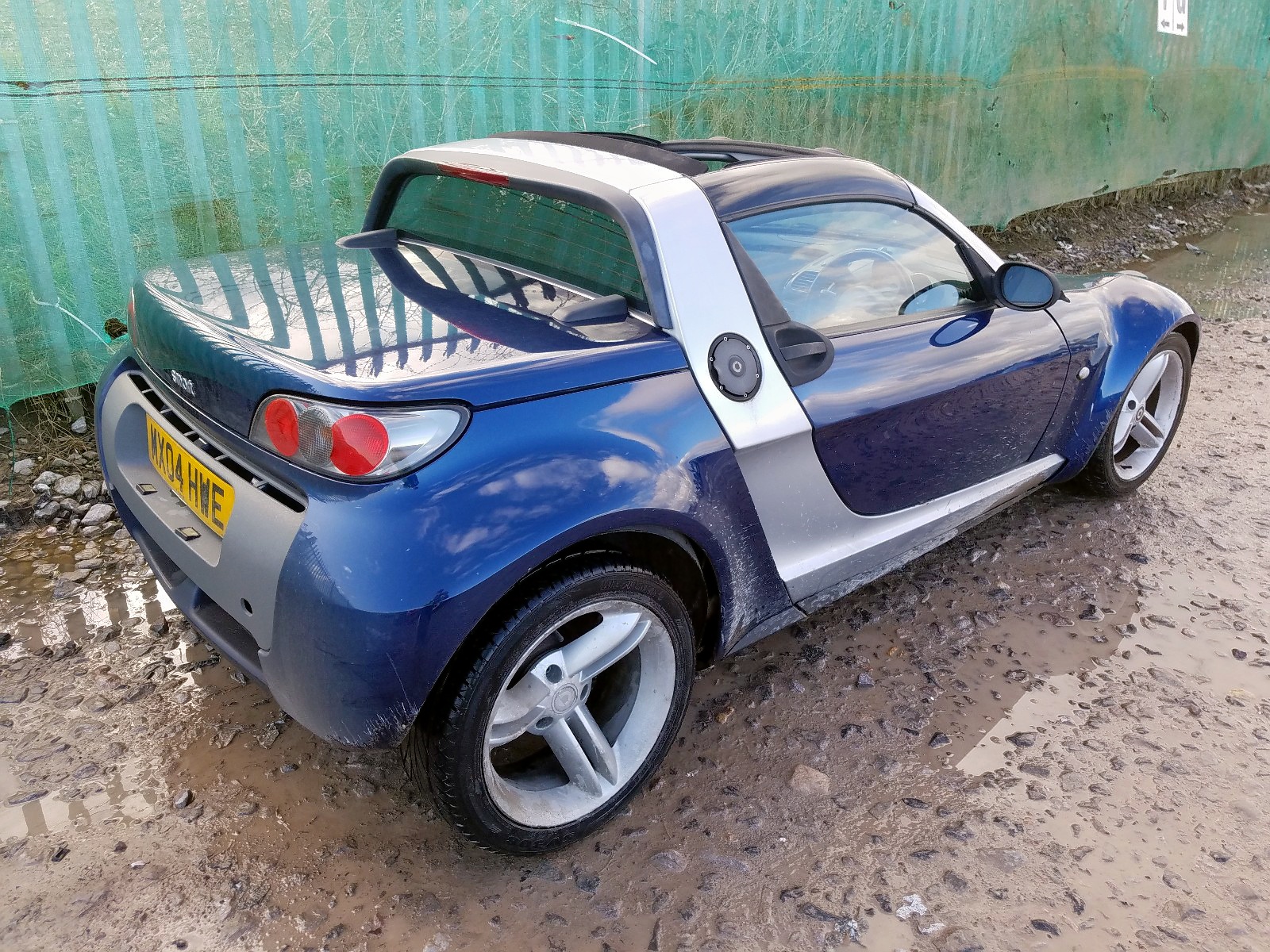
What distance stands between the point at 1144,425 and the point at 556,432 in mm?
3071

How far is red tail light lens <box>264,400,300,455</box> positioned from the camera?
1.85 m

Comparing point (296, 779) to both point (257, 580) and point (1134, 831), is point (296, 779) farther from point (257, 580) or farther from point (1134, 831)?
point (1134, 831)

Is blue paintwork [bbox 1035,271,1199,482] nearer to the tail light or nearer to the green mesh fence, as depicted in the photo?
the tail light

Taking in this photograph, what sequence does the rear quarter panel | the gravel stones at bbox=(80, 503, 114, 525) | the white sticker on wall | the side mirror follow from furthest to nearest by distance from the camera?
the white sticker on wall, the gravel stones at bbox=(80, 503, 114, 525), the side mirror, the rear quarter panel

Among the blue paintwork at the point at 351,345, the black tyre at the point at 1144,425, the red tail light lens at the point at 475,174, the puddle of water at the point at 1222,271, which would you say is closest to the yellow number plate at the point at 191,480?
the blue paintwork at the point at 351,345

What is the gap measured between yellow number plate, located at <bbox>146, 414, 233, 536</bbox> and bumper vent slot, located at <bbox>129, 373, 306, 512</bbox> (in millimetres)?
31

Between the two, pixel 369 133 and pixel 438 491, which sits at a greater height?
pixel 369 133

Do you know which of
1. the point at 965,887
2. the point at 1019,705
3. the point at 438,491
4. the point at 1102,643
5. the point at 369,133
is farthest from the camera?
the point at 369,133

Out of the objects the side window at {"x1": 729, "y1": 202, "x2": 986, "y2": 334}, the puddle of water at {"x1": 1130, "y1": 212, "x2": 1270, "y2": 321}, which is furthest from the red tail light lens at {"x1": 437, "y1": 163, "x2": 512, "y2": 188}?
the puddle of water at {"x1": 1130, "y1": 212, "x2": 1270, "y2": 321}

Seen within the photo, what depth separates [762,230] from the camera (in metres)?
2.49

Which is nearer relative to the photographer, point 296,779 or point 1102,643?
point 296,779

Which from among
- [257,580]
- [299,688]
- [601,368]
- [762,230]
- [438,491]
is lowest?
[299,688]

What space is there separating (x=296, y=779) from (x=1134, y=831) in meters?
2.14

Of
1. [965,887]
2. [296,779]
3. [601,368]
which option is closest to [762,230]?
[601,368]
